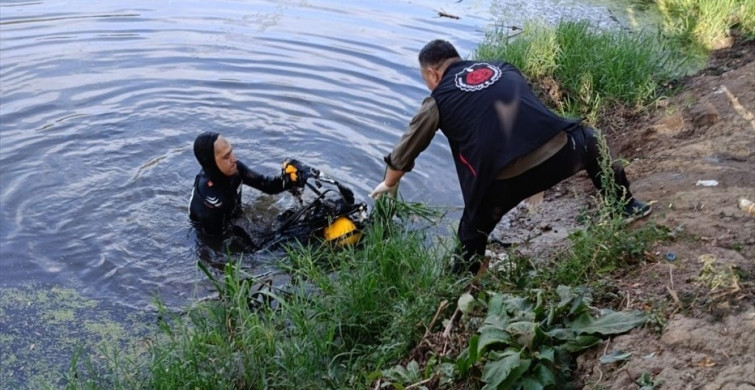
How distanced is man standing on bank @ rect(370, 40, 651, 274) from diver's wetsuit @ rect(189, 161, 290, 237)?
179 cm

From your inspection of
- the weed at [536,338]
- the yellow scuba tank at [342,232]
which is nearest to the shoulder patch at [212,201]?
the yellow scuba tank at [342,232]

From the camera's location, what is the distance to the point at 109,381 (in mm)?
3898

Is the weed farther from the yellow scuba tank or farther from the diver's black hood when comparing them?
the diver's black hood

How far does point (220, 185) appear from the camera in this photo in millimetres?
5480

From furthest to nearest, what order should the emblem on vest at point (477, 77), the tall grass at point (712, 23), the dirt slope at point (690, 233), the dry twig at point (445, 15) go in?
the dry twig at point (445, 15), the tall grass at point (712, 23), the emblem on vest at point (477, 77), the dirt slope at point (690, 233)

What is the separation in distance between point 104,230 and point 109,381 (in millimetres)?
2047

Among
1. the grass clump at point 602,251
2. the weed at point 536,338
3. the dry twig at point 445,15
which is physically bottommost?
the dry twig at point 445,15

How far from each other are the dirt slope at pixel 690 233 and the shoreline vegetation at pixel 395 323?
127 mm

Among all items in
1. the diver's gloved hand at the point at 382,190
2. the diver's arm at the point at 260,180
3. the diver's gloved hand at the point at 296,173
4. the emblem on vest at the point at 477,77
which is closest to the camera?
the emblem on vest at the point at 477,77

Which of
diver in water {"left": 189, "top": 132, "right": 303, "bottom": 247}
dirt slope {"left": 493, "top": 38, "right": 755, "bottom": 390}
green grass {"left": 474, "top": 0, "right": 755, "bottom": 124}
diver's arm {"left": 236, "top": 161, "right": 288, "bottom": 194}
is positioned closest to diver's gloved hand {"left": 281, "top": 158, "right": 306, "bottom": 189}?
diver in water {"left": 189, "top": 132, "right": 303, "bottom": 247}

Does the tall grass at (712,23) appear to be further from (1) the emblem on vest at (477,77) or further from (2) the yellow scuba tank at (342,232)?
(2) the yellow scuba tank at (342,232)

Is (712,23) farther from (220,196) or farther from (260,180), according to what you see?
(220,196)

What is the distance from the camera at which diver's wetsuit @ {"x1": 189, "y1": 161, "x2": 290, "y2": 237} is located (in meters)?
5.42

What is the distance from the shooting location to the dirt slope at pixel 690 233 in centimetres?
249
